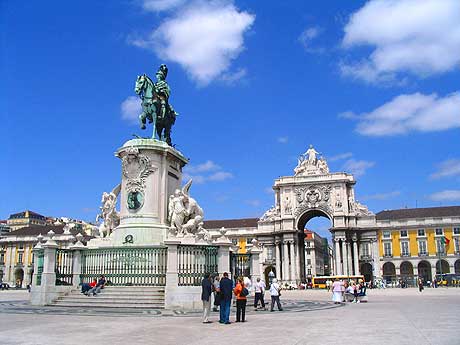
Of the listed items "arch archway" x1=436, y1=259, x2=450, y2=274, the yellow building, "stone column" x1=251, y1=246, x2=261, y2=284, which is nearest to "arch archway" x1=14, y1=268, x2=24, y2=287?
the yellow building

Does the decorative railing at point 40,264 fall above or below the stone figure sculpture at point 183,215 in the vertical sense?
below

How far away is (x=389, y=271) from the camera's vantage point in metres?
83.4

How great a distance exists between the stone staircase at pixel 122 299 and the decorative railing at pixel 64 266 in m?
1.12

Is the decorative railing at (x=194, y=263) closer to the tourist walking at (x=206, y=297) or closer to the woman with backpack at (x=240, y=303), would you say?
the tourist walking at (x=206, y=297)

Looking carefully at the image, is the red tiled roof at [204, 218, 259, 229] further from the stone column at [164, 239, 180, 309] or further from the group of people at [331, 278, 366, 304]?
the stone column at [164, 239, 180, 309]

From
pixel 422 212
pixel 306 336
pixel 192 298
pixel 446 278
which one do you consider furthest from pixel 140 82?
pixel 422 212

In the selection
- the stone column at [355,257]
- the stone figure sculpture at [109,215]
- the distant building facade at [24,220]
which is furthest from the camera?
the distant building facade at [24,220]

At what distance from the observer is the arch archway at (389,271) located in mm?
82375

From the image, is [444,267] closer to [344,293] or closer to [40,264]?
[344,293]

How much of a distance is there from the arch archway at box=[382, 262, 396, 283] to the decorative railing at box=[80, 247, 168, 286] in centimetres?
7350

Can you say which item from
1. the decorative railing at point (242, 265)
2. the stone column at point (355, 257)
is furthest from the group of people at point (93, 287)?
the stone column at point (355, 257)

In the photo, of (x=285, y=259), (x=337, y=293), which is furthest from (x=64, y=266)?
(x=285, y=259)

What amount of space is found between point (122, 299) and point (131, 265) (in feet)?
4.59

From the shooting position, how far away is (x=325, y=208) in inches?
3219
